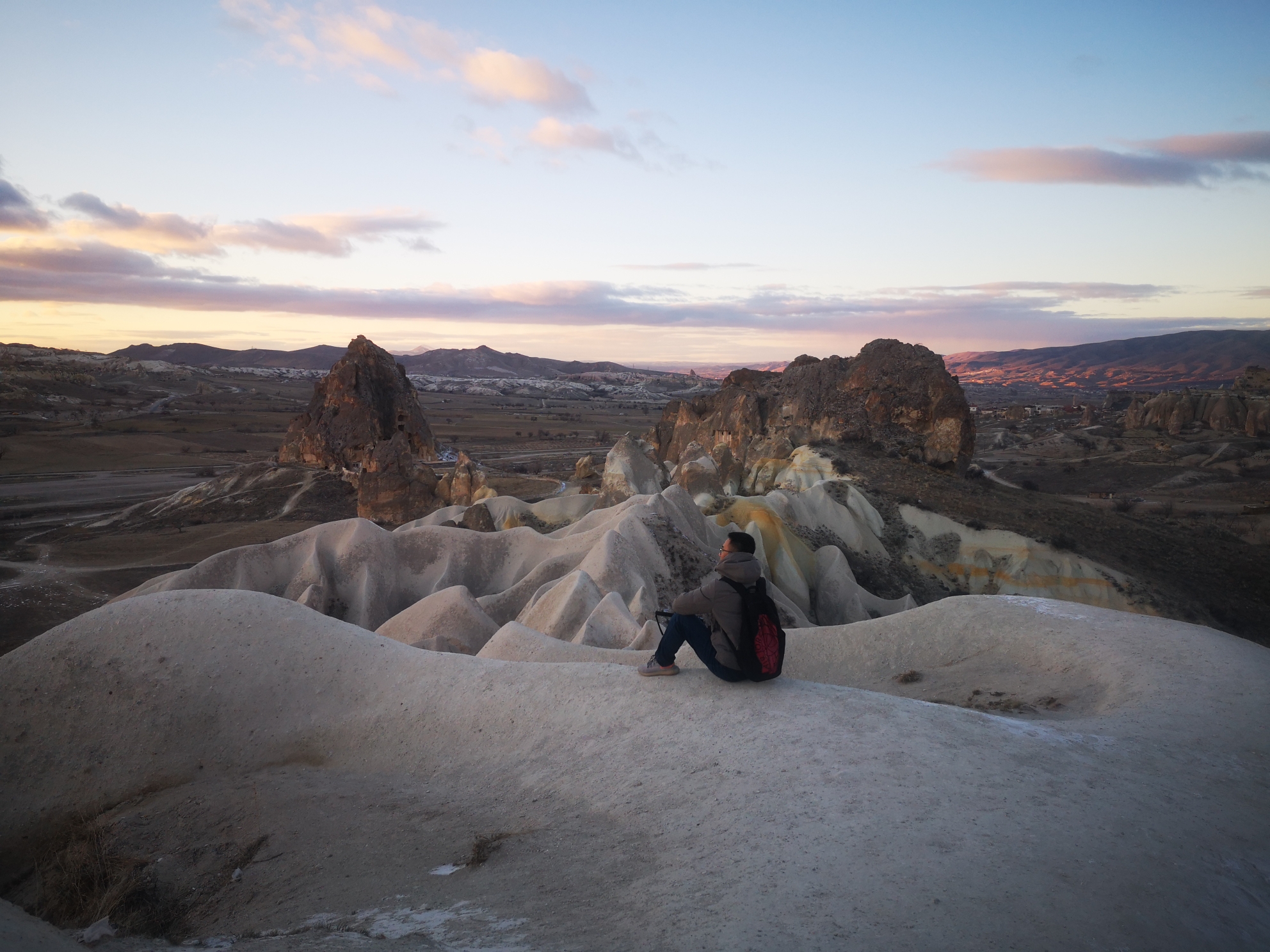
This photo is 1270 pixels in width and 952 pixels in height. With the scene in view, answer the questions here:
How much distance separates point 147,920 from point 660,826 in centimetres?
389

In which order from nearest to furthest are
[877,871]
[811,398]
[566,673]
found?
[877,871]
[566,673]
[811,398]

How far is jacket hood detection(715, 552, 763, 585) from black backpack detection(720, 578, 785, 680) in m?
0.10

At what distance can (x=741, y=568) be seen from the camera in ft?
20.9

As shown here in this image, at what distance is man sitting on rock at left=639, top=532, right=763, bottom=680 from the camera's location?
6.42m

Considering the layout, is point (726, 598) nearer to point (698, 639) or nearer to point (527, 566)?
point (698, 639)

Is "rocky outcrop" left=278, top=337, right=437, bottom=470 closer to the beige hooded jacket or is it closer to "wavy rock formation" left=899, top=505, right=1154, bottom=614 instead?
"wavy rock formation" left=899, top=505, right=1154, bottom=614

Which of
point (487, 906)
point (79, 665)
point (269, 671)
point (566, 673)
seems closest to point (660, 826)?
point (487, 906)

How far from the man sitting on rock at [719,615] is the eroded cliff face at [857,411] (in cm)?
2794

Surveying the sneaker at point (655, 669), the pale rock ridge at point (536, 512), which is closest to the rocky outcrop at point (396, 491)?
the pale rock ridge at point (536, 512)

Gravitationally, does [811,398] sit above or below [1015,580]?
above

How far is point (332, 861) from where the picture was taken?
20.1 ft

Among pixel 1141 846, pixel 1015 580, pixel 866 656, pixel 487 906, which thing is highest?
pixel 1141 846

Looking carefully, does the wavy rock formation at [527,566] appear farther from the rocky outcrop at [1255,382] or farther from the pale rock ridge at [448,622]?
the rocky outcrop at [1255,382]

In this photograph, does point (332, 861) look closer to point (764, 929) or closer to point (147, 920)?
point (147, 920)
